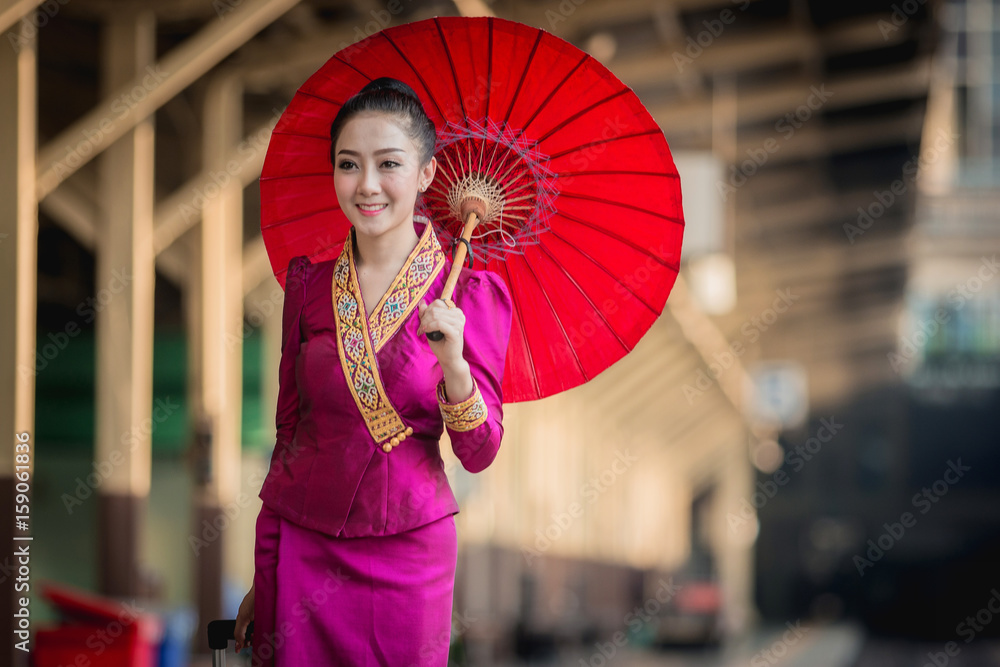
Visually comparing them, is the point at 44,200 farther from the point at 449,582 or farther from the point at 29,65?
the point at 449,582

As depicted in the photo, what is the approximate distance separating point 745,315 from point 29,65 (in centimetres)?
1565

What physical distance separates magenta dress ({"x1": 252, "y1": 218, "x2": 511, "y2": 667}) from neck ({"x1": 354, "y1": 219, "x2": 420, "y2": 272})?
0.07ft

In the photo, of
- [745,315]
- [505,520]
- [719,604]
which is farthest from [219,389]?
[719,604]

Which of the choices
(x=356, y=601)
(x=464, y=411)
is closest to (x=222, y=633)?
(x=356, y=601)

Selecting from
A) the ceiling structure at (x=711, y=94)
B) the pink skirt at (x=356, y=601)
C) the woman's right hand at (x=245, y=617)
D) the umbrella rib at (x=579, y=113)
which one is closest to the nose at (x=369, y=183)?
the umbrella rib at (x=579, y=113)

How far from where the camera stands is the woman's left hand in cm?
192

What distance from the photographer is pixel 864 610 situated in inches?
1133

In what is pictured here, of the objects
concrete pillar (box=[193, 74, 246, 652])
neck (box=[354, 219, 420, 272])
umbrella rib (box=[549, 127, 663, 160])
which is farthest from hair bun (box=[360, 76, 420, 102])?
concrete pillar (box=[193, 74, 246, 652])

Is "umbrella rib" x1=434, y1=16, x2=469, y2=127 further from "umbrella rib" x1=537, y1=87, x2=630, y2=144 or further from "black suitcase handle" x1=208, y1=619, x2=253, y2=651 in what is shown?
"black suitcase handle" x1=208, y1=619, x2=253, y2=651

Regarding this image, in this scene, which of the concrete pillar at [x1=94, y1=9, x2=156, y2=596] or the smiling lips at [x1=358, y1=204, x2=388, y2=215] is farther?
the concrete pillar at [x1=94, y1=9, x2=156, y2=596]

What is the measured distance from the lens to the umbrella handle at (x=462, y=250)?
2.00m

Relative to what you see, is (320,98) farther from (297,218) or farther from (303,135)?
(297,218)

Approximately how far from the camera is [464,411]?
198cm

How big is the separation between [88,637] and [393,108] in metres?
4.00
